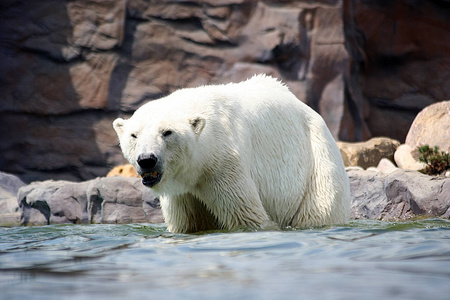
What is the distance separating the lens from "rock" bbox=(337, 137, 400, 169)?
379 inches

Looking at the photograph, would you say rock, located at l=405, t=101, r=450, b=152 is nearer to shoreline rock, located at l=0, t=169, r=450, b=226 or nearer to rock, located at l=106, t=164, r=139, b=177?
shoreline rock, located at l=0, t=169, r=450, b=226

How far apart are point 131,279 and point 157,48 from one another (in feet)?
31.1

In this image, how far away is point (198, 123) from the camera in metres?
3.76

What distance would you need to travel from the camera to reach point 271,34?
11.3 meters

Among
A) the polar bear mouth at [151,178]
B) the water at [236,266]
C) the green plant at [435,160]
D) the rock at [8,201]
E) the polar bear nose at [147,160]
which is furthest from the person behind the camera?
the green plant at [435,160]

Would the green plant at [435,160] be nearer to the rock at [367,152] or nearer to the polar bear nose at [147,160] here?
the rock at [367,152]

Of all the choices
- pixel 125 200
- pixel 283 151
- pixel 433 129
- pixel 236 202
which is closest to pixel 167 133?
pixel 236 202

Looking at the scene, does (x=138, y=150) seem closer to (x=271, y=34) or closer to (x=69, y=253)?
(x=69, y=253)

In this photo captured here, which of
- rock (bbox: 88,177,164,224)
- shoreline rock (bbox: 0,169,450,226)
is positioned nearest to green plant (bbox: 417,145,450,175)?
shoreline rock (bbox: 0,169,450,226)

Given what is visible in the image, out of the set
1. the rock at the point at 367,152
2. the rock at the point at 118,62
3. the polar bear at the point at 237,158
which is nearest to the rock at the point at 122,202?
the polar bear at the point at 237,158

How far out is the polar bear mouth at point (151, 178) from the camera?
3632 mm

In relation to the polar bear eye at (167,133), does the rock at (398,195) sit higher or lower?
lower

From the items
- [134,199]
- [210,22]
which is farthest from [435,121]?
[134,199]

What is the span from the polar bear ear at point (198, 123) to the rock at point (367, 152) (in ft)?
19.7
